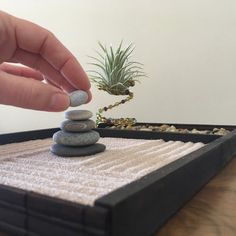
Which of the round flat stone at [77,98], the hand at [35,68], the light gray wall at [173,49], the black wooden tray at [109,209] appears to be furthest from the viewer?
the light gray wall at [173,49]

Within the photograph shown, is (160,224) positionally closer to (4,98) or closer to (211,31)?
(4,98)

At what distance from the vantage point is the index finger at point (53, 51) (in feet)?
1.52

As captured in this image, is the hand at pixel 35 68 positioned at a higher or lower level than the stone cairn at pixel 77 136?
higher

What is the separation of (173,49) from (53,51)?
1.81 feet

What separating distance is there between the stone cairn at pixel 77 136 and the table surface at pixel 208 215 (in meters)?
0.18

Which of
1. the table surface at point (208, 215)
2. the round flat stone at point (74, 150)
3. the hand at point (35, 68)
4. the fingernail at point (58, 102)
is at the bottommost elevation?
the table surface at point (208, 215)

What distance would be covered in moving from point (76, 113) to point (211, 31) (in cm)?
61

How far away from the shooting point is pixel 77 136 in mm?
460

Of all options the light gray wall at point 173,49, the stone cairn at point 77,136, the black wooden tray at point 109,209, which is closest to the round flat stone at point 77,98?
the stone cairn at point 77,136

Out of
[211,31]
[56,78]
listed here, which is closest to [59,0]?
[211,31]

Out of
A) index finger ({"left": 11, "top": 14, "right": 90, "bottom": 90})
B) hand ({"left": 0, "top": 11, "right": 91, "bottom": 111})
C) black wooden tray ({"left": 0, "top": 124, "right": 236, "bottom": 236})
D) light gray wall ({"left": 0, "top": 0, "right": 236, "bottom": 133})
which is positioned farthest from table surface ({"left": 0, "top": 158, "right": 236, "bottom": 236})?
light gray wall ({"left": 0, "top": 0, "right": 236, "bottom": 133})

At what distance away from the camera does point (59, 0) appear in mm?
1191

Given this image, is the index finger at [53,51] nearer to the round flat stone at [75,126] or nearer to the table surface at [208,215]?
the round flat stone at [75,126]

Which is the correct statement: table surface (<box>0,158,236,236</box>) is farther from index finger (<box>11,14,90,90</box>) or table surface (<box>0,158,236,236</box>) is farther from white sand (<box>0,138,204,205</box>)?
index finger (<box>11,14,90,90</box>)
